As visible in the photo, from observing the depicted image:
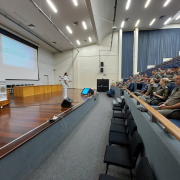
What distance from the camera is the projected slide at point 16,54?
6.41 meters

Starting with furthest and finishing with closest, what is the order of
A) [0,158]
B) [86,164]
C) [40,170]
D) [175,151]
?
1. [86,164]
2. [40,170]
3. [0,158]
4. [175,151]

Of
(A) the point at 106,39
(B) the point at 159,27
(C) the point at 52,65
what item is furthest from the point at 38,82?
(B) the point at 159,27

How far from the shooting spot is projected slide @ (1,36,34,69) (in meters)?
6.41

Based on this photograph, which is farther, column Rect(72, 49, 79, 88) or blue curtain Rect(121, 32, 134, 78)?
column Rect(72, 49, 79, 88)

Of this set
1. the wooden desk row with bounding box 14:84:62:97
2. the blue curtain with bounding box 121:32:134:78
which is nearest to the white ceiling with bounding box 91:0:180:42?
the blue curtain with bounding box 121:32:134:78

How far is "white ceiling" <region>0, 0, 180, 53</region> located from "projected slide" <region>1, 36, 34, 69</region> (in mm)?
908

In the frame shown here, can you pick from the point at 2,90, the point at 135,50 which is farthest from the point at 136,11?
the point at 2,90

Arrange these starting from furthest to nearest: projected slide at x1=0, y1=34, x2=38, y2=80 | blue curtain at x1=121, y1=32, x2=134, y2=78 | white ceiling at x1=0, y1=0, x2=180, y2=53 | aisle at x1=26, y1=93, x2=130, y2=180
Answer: blue curtain at x1=121, y1=32, x2=134, y2=78 < projected slide at x1=0, y1=34, x2=38, y2=80 < white ceiling at x1=0, y1=0, x2=180, y2=53 < aisle at x1=26, y1=93, x2=130, y2=180

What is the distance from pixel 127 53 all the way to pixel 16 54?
958 centimetres

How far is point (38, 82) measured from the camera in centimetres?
976

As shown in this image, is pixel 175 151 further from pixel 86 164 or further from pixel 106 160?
pixel 86 164

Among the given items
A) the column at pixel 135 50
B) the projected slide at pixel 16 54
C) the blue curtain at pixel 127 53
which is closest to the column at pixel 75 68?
the projected slide at pixel 16 54

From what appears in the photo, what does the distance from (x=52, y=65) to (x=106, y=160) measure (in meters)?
12.4

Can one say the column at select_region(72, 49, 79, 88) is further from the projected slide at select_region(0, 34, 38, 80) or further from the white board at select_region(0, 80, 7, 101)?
the white board at select_region(0, 80, 7, 101)
